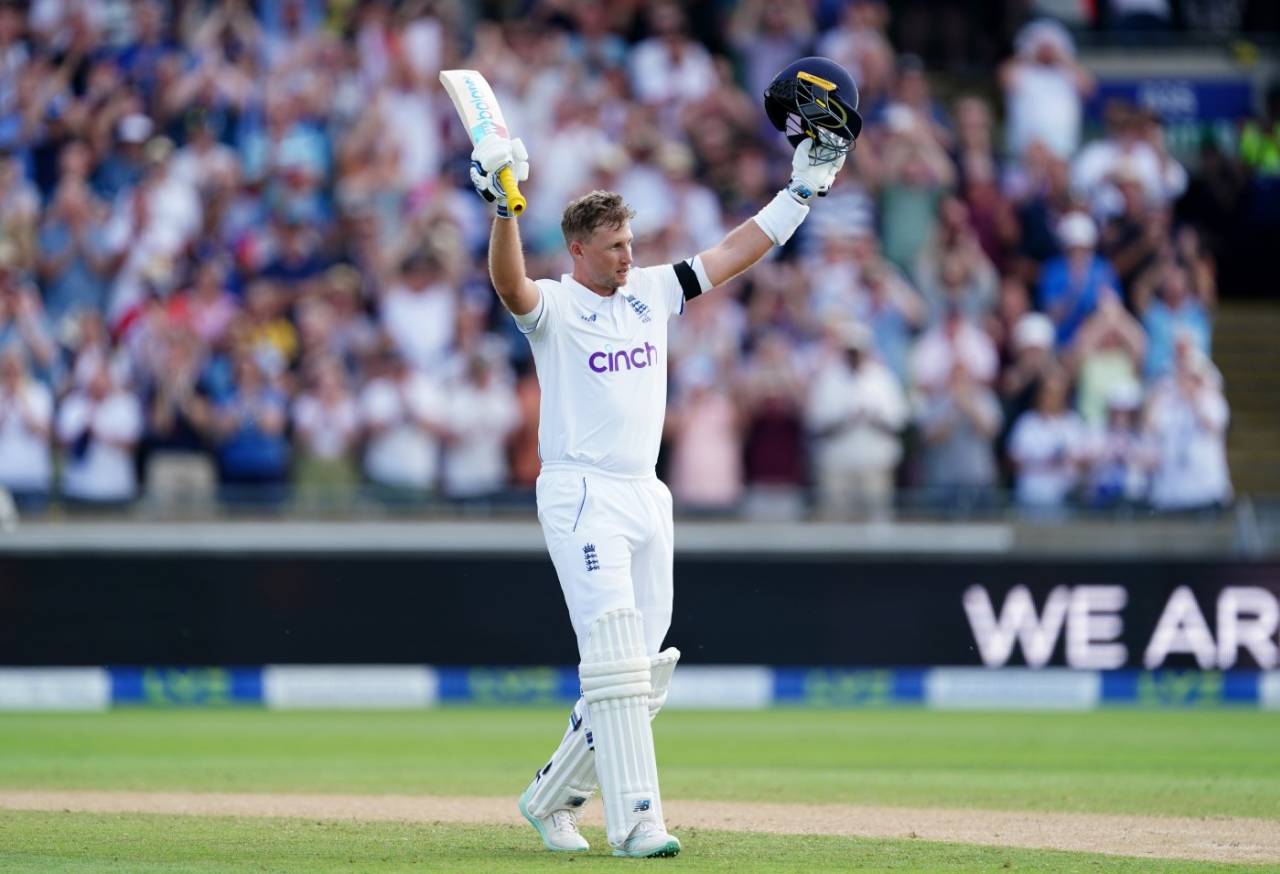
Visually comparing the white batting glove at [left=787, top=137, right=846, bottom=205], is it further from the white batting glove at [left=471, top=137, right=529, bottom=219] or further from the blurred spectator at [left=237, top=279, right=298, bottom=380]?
the blurred spectator at [left=237, top=279, right=298, bottom=380]

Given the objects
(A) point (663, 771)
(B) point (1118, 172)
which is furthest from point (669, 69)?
(A) point (663, 771)

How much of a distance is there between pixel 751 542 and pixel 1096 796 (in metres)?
5.06

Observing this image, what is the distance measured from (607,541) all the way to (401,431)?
748cm

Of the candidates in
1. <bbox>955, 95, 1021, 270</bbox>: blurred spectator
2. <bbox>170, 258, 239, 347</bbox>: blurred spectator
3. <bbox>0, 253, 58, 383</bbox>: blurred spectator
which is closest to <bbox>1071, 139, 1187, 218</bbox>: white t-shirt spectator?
<bbox>955, 95, 1021, 270</bbox>: blurred spectator

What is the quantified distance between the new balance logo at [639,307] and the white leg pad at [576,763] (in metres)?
1.12

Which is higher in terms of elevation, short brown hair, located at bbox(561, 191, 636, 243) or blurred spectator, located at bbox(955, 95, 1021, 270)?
blurred spectator, located at bbox(955, 95, 1021, 270)

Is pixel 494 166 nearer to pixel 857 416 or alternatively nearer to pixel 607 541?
pixel 607 541

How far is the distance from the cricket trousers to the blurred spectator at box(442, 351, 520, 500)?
22.9ft

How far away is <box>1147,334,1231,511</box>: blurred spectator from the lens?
45.5ft

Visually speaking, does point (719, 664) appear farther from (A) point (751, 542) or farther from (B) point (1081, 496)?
(B) point (1081, 496)

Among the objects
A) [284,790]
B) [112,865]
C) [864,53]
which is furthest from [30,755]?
[864,53]

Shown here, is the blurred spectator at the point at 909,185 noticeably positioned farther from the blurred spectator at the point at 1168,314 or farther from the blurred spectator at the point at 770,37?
the blurred spectator at the point at 1168,314

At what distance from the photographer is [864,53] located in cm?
1611

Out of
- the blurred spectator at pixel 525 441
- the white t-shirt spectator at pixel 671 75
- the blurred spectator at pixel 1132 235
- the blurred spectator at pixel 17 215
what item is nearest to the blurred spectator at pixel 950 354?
the blurred spectator at pixel 1132 235
